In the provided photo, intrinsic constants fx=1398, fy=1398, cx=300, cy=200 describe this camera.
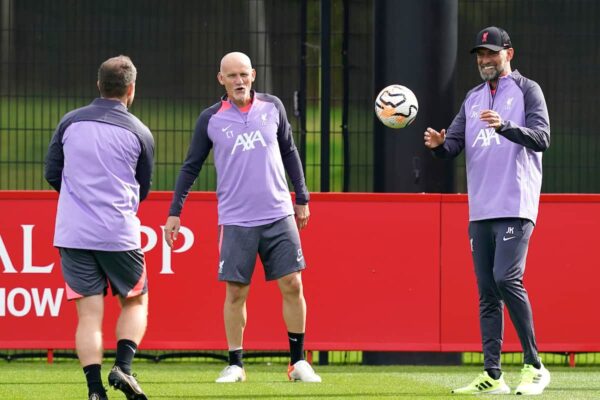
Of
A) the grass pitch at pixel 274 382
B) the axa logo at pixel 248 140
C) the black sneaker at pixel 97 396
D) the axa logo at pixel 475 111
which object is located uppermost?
the axa logo at pixel 475 111

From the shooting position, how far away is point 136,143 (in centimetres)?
721

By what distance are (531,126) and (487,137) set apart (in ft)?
0.93

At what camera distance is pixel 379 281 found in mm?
10055

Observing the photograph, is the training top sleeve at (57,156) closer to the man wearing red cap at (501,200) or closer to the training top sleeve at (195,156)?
the training top sleeve at (195,156)

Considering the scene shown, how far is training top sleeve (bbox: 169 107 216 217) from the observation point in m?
8.70

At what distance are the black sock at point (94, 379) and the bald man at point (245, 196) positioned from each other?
5.08ft

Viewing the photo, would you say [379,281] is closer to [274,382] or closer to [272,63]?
[274,382]

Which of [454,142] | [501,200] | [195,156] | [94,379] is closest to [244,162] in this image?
[195,156]

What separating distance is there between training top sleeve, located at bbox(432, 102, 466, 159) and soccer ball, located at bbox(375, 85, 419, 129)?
0.53 meters

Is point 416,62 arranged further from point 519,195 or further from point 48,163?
point 48,163

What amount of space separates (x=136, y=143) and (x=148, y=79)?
3928 mm

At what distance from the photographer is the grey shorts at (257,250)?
8.66 meters

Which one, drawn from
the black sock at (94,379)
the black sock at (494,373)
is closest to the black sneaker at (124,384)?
the black sock at (94,379)

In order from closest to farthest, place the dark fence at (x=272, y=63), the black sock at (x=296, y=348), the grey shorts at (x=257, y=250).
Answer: the grey shorts at (x=257, y=250) < the black sock at (x=296, y=348) < the dark fence at (x=272, y=63)
